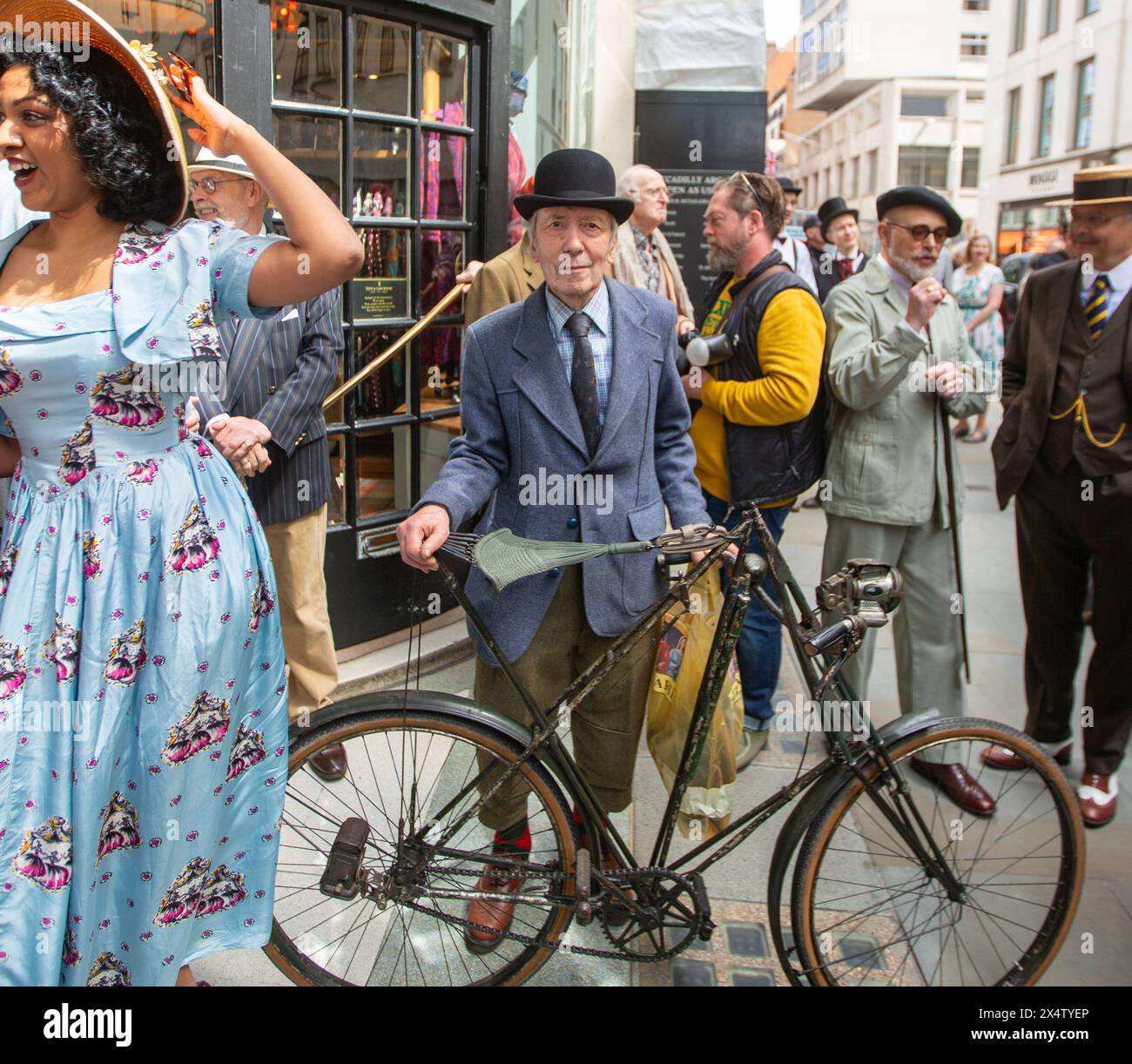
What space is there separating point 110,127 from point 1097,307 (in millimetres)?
3081

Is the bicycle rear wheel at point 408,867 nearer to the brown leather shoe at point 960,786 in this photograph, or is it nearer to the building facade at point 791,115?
the brown leather shoe at point 960,786

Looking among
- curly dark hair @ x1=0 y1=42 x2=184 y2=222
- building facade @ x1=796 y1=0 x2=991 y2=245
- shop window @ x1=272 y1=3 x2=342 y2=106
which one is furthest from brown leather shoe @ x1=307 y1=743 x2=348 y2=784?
building facade @ x1=796 y1=0 x2=991 y2=245

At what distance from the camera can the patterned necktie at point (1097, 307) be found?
3.49 meters

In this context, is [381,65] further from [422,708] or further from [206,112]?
[422,708]

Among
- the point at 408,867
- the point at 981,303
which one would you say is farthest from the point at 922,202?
the point at 981,303

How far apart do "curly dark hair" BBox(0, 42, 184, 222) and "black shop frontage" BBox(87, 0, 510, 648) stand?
201 centimetres

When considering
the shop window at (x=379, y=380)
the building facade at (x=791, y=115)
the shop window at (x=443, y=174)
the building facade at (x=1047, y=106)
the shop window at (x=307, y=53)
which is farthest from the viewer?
the building facade at (x=791, y=115)

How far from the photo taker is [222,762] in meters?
2.11

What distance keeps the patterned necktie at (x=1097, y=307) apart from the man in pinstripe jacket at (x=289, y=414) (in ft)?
8.32

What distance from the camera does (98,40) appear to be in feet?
6.10

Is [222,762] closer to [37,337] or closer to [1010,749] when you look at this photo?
[37,337]

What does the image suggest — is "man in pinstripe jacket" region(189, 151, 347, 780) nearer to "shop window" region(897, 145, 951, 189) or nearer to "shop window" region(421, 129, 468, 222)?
"shop window" region(421, 129, 468, 222)

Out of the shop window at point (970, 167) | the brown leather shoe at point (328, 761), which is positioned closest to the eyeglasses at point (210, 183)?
the brown leather shoe at point (328, 761)
